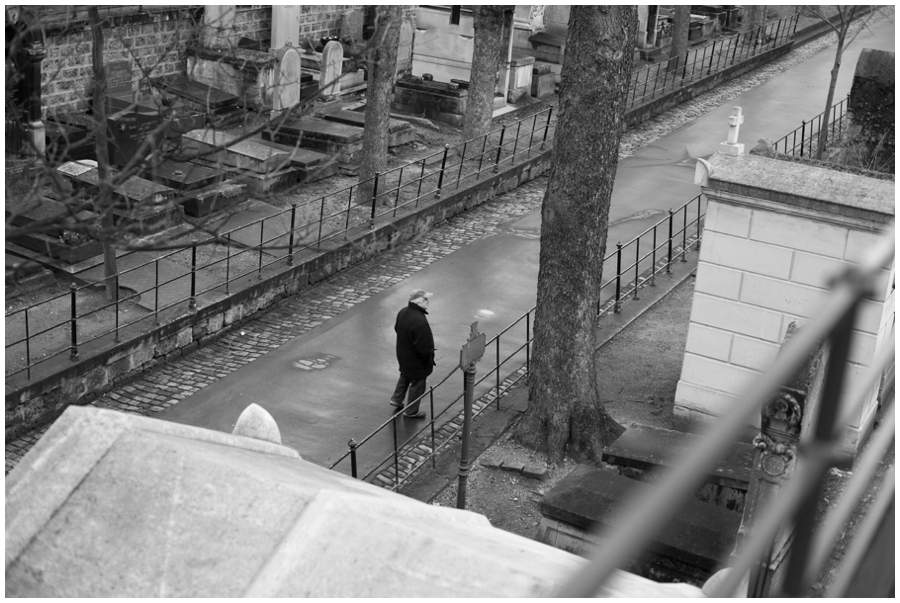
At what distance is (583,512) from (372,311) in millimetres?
6654

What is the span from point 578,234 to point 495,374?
3031 mm

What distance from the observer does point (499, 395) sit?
40.4ft

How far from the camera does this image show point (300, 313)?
14.5 meters

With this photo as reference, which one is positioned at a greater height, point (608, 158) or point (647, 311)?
point (608, 158)

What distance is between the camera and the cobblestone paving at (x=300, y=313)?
12078mm

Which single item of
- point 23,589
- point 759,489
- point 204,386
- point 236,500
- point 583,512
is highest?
point 236,500

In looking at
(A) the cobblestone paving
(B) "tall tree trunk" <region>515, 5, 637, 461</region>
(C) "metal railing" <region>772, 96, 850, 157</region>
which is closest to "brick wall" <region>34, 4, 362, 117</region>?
(A) the cobblestone paving

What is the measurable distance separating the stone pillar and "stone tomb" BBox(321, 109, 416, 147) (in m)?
3.61

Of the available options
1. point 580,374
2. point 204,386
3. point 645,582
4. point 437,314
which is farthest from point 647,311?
point 645,582

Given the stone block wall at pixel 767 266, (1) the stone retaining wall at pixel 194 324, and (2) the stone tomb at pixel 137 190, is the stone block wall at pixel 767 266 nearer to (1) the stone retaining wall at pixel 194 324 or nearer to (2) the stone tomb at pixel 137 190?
(1) the stone retaining wall at pixel 194 324

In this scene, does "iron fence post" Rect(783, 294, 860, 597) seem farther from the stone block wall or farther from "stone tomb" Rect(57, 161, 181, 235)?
"stone tomb" Rect(57, 161, 181, 235)

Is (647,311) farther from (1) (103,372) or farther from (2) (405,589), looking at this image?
(2) (405,589)

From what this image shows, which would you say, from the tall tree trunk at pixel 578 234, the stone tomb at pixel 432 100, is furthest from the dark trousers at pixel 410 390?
the stone tomb at pixel 432 100

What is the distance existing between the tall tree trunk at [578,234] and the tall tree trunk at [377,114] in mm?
6978
